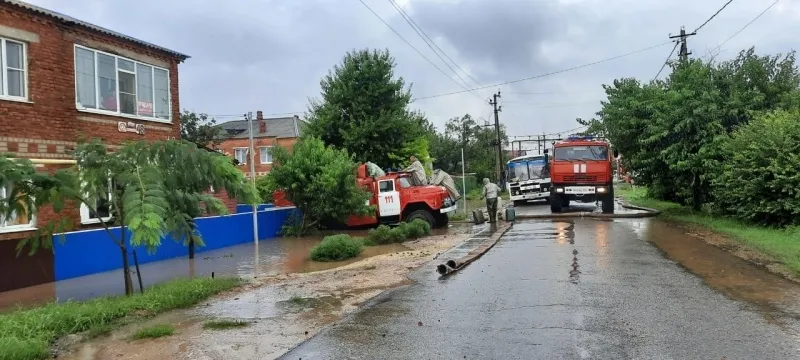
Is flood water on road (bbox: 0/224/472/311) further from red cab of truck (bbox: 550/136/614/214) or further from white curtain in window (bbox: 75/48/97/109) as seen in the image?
red cab of truck (bbox: 550/136/614/214)

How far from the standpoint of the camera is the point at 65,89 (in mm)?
15102

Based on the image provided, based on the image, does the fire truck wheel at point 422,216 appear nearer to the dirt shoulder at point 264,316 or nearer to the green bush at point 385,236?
the green bush at point 385,236

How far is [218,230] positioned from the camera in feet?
58.5

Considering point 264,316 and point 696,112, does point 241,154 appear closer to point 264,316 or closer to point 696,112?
point 696,112

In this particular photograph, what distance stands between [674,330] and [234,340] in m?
4.67

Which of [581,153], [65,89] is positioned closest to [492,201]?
[581,153]

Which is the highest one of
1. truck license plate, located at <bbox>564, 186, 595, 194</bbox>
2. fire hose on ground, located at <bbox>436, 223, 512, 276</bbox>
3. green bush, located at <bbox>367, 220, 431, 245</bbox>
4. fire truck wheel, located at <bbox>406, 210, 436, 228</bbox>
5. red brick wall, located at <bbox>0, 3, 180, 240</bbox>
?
red brick wall, located at <bbox>0, 3, 180, 240</bbox>

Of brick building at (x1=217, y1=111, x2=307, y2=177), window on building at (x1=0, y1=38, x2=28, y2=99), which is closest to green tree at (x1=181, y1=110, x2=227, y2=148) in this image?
brick building at (x1=217, y1=111, x2=307, y2=177)

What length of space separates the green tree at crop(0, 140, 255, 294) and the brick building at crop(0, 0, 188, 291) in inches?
144

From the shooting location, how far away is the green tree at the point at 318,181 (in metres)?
20.6

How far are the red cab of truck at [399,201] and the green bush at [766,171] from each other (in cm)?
910

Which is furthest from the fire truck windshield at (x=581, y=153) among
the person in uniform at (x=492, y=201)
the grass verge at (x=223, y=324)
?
the grass verge at (x=223, y=324)

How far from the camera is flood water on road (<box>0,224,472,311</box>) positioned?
1069 centimetres

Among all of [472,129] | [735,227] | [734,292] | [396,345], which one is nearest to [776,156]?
[735,227]
